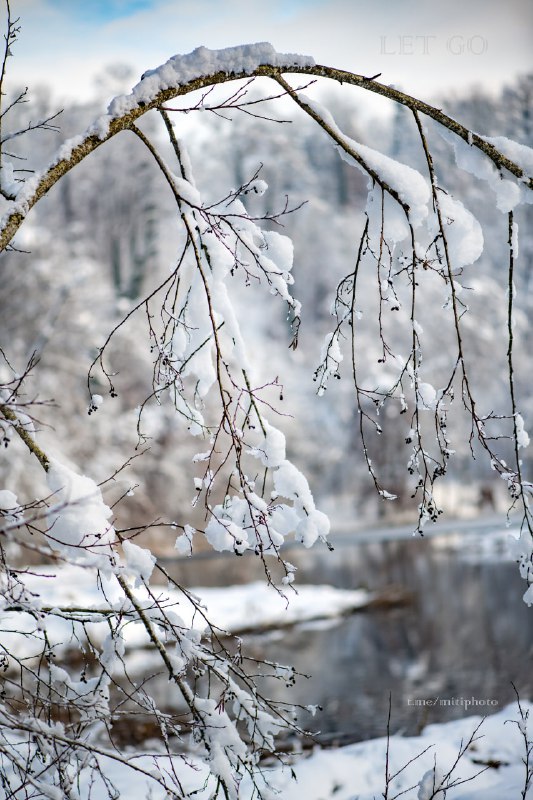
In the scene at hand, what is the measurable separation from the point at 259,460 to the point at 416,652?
3707 millimetres

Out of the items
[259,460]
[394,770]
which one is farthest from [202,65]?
[259,460]

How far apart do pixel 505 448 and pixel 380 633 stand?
17099 mm

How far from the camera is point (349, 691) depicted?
8492 mm

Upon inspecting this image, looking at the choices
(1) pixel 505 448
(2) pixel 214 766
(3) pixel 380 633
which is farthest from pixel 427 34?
(1) pixel 505 448

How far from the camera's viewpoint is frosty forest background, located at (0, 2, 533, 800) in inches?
96.7

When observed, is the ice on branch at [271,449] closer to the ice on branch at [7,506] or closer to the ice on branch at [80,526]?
the ice on branch at [80,526]

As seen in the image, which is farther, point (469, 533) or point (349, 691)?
point (469, 533)

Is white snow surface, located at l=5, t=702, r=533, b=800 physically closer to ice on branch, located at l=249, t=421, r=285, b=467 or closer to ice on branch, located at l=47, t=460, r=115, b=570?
ice on branch, located at l=47, t=460, r=115, b=570

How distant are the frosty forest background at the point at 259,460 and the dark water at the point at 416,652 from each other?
0.07 metres

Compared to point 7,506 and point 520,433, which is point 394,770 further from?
point 7,506

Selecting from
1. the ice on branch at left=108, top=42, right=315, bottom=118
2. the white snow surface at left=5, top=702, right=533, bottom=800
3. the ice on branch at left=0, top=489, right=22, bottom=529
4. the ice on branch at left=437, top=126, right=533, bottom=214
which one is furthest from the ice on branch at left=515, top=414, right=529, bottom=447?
the white snow surface at left=5, top=702, right=533, bottom=800

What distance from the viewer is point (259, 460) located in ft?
28.8

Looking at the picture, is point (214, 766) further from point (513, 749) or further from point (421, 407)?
point (513, 749)

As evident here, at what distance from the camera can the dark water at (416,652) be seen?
7.69 m
